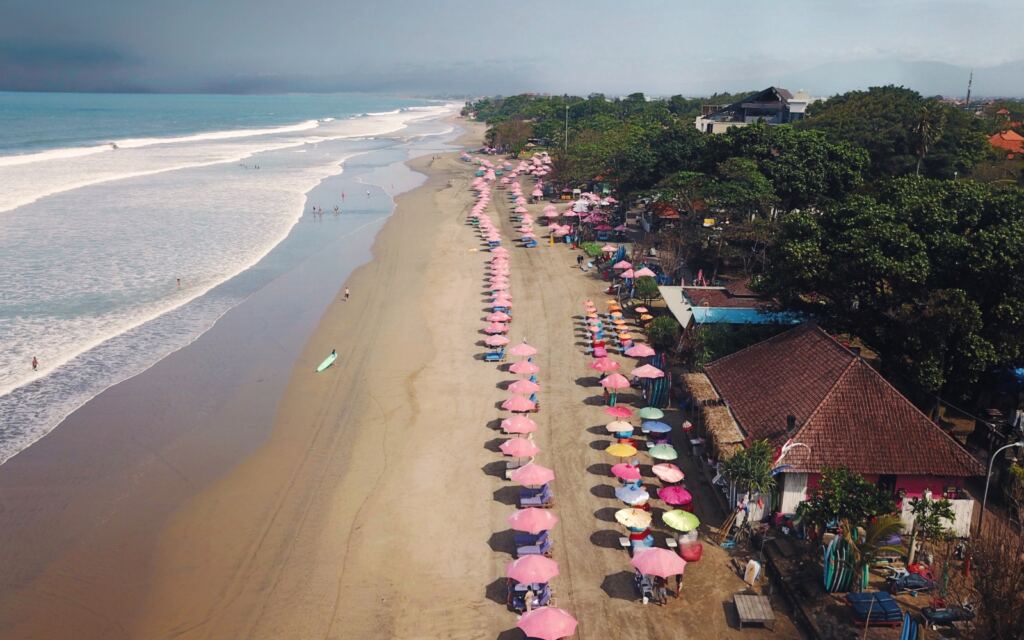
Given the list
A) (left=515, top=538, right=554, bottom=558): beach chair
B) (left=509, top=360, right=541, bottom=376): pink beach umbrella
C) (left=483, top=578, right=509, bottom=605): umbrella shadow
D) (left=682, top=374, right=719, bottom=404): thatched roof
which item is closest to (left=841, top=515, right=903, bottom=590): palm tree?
(left=515, top=538, right=554, bottom=558): beach chair

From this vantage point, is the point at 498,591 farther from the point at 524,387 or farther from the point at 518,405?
the point at 524,387

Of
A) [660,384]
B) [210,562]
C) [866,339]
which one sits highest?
[866,339]

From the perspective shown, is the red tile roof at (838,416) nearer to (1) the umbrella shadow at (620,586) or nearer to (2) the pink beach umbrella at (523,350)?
(1) the umbrella shadow at (620,586)

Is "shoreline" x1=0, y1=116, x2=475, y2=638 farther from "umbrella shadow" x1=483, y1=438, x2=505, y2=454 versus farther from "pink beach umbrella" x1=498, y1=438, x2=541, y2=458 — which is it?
"pink beach umbrella" x1=498, y1=438, x2=541, y2=458

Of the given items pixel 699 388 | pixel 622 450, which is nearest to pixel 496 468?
pixel 622 450

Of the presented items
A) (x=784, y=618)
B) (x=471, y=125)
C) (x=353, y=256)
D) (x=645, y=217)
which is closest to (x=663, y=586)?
(x=784, y=618)

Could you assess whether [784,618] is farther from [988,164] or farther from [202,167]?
[202,167]
